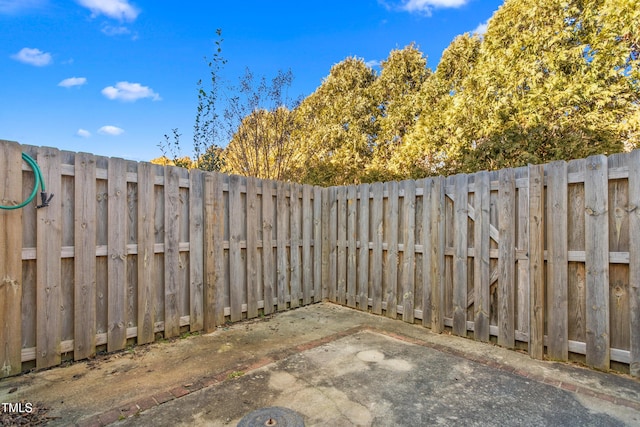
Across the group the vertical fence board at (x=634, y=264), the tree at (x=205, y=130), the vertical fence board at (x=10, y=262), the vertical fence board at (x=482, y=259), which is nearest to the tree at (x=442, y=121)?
the vertical fence board at (x=482, y=259)

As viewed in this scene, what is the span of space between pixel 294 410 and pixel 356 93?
40.4 feet

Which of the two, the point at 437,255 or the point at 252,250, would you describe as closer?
the point at 437,255

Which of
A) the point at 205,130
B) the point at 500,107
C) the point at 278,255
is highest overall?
the point at 500,107

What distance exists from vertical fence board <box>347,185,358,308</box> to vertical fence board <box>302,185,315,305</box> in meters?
0.62

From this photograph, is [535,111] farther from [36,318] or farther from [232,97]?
[36,318]

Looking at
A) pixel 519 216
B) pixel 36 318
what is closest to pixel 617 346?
pixel 519 216

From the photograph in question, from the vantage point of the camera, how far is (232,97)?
7.59 metres

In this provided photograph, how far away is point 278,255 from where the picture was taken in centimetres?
457

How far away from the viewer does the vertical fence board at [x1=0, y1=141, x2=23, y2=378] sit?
8.03ft

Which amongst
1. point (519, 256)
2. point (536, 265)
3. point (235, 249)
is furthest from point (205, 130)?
point (536, 265)

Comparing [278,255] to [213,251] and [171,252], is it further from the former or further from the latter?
[171,252]

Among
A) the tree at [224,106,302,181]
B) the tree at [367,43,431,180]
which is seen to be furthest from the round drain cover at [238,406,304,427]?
the tree at [367,43,431,180]

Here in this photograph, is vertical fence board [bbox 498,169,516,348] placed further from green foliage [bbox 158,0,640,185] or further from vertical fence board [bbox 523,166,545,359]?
green foliage [bbox 158,0,640,185]

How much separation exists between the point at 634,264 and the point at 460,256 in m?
1.43
